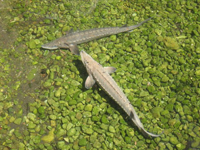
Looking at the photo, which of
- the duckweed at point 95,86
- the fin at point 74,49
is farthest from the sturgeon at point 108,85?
the fin at point 74,49

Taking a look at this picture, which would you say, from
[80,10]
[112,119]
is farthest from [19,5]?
[112,119]

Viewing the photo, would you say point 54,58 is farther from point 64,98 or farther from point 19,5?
point 19,5

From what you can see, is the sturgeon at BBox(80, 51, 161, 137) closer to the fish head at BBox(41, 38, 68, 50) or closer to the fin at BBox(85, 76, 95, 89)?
the fin at BBox(85, 76, 95, 89)

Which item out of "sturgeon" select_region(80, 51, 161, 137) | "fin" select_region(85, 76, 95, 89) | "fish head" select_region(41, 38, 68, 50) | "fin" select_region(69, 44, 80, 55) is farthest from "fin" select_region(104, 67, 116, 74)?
"fish head" select_region(41, 38, 68, 50)

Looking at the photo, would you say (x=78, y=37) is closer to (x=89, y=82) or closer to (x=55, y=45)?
(x=55, y=45)

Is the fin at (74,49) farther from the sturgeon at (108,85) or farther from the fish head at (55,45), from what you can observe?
the sturgeon at (108,85)

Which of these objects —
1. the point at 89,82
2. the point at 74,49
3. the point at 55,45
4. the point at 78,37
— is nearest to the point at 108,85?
the point at 89,82
